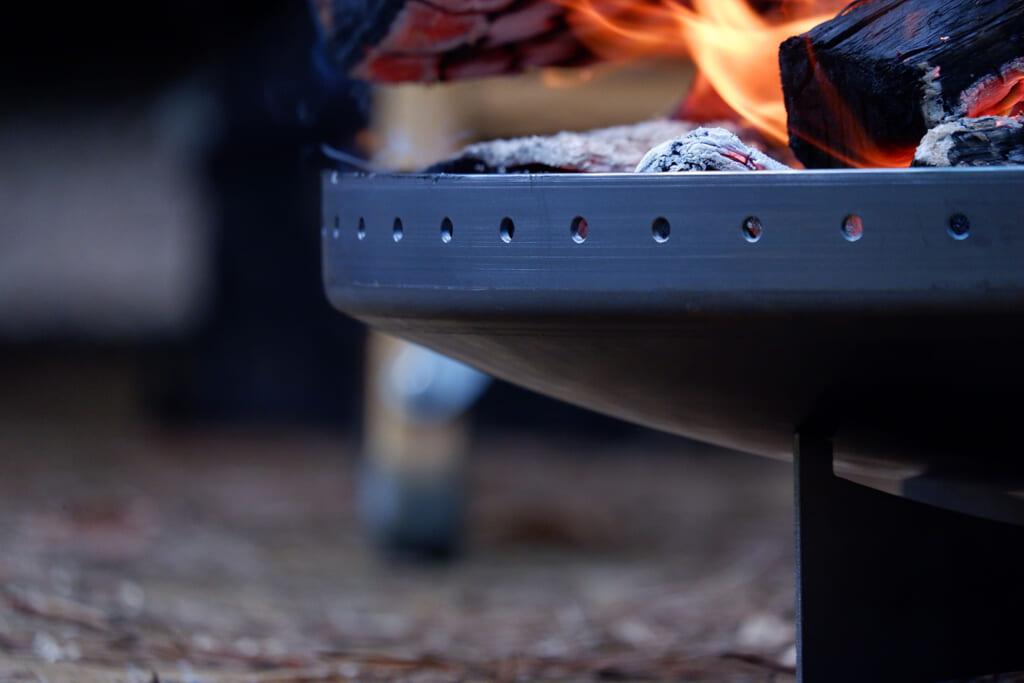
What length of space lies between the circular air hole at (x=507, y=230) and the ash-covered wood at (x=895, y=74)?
0.35m

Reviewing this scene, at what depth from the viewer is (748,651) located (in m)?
1.59

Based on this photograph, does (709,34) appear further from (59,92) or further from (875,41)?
(59,92)

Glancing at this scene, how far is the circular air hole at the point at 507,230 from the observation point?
88cm

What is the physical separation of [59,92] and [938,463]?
4.91 metres

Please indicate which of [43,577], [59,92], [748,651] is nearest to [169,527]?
[43,577]

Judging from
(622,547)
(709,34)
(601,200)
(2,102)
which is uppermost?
(2,102)

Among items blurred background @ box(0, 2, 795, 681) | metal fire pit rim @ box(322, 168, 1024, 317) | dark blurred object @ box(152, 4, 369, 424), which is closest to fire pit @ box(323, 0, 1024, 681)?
metal fire pit rim @ box(322, 168, 1024, 317)

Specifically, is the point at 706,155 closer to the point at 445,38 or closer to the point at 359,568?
the point at 445,38

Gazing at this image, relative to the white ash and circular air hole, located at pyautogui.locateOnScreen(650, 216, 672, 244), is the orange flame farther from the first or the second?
circular air hole, located at pyautogui.locateOnScreen(650, 216, 672, 244)

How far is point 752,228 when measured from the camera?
0.80 metres

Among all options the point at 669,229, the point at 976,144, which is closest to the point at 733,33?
the point at 976,144

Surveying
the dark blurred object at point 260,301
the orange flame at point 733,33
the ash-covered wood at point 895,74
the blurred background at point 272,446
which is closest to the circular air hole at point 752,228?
the ash-covered wood at point 895,74

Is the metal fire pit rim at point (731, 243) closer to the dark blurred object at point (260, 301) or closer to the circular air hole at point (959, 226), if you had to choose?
the circular air hole at point (959, 226)

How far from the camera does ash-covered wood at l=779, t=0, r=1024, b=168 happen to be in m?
0.97
